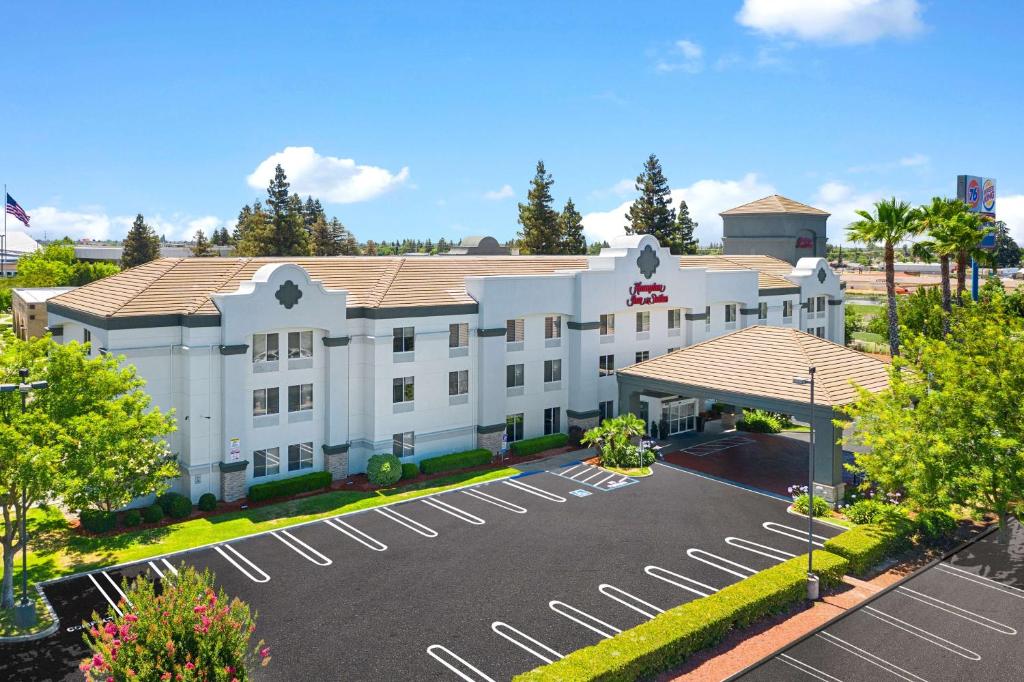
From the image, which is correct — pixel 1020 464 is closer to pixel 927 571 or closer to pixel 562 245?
pixel 927 571

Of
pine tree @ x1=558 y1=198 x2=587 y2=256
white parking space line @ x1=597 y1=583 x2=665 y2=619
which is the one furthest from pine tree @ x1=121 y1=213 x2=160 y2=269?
white parking space line @ x1=597 y1=583 x2=665 y2=619

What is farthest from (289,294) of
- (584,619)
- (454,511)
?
(584,619)

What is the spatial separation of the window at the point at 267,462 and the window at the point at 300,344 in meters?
5.00

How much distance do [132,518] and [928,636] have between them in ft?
106

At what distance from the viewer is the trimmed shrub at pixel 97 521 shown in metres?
33.3

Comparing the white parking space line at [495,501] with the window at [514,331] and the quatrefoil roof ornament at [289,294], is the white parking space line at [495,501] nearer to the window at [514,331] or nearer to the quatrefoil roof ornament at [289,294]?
the window at [514,331]

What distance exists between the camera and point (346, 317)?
41312 millimetres

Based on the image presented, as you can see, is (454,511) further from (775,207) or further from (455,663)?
(775,207)

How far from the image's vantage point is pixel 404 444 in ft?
143

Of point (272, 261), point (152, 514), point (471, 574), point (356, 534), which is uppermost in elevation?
point (272, 261)

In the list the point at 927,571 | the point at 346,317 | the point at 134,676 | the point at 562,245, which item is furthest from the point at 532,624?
the point at 562,245

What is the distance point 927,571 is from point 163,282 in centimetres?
3736

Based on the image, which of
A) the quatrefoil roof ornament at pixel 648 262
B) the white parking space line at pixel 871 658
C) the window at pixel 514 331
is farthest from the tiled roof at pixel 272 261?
the white parking space line at pixel 871 658

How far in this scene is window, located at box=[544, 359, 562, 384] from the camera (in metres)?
49.6
